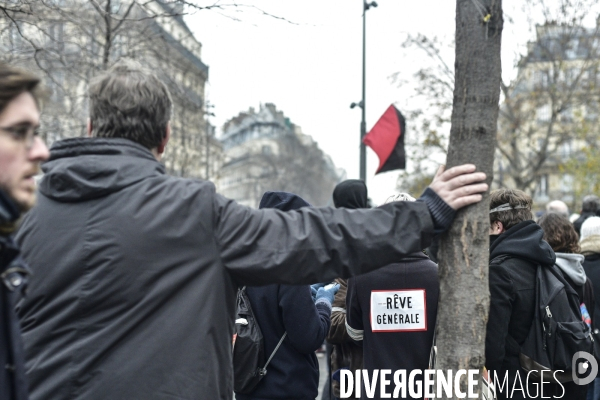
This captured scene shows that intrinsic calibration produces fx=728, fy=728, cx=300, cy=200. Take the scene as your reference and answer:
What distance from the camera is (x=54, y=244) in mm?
2406

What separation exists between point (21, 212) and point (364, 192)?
4836 millimetres

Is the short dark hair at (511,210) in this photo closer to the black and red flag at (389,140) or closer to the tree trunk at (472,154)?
the tree trunk at (472,154)

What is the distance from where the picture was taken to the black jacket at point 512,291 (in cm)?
404

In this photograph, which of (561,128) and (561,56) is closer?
(561,56)

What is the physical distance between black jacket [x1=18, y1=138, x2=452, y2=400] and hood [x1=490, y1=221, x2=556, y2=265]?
1.95m

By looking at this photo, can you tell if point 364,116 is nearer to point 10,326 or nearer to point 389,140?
point 389,140

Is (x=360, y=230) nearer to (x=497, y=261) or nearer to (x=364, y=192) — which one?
(x=497, y=261)

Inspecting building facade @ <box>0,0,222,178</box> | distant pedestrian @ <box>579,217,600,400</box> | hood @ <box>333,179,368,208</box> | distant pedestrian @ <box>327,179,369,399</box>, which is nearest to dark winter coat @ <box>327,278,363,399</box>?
distant pedestrian @ <box>327,179,369,399</box>

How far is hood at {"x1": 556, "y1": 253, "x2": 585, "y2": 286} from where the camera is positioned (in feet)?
16.0

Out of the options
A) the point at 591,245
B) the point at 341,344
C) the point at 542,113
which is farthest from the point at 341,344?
the point at 542,113

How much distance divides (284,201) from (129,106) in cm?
161

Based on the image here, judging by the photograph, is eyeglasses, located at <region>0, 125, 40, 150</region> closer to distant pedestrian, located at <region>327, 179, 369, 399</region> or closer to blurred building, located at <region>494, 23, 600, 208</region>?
distant pedestrian, located at <region>327, 179, 369, 399</region>

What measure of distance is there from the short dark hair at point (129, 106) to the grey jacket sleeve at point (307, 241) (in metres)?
0.38

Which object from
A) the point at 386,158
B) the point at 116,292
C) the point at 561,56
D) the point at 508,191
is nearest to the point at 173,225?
the point at 116,292
